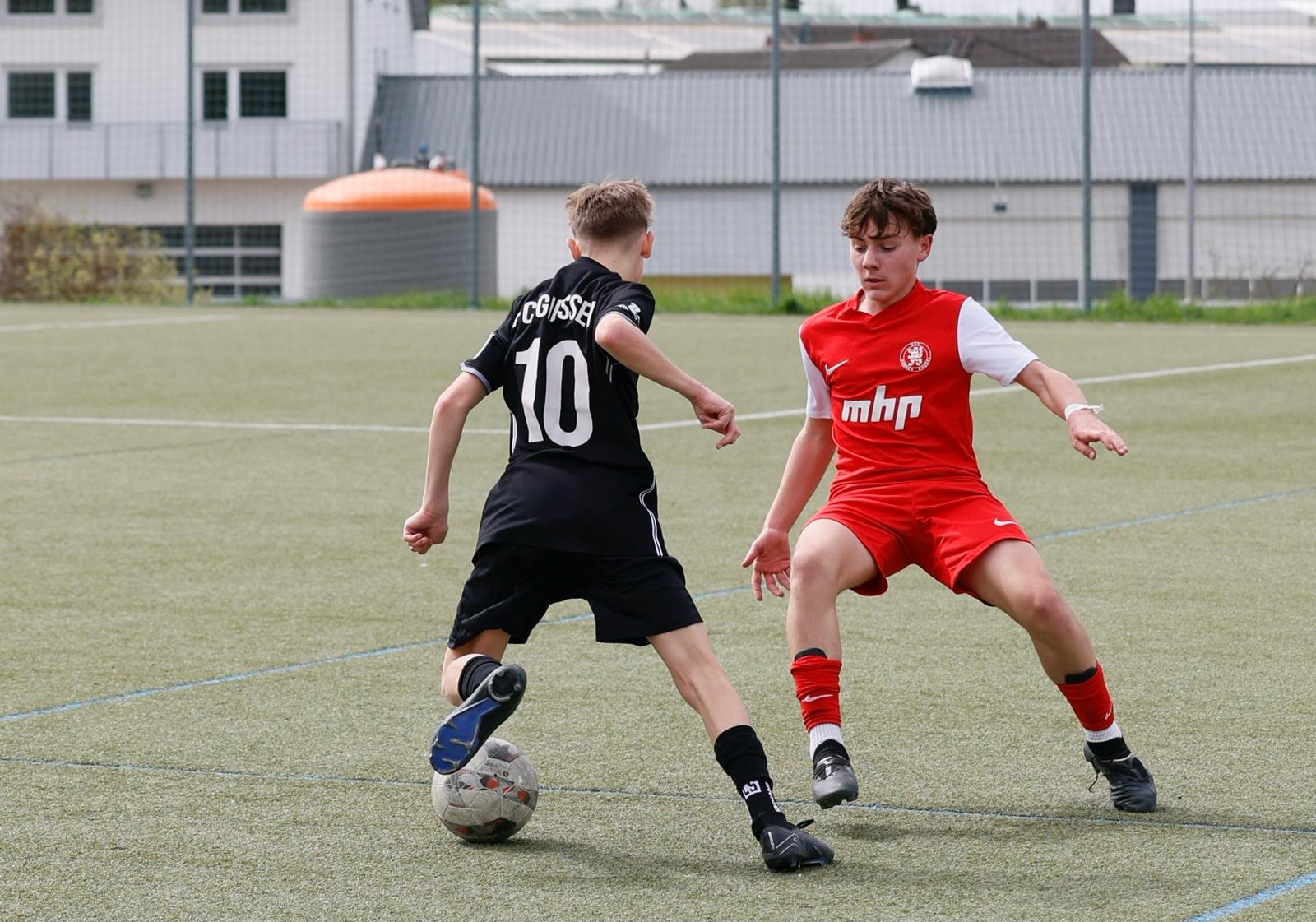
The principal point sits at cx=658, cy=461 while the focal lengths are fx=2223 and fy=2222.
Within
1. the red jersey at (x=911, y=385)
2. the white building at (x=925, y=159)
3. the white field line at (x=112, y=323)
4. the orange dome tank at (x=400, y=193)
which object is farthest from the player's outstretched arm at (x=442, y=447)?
the white building at (x=925, y=159)

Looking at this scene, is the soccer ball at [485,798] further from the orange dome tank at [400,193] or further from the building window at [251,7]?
the building window at [251,7]

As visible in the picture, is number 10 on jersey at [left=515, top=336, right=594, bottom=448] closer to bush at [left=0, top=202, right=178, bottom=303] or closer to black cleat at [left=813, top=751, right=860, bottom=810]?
black cleat at [left=813, top=751, right=860, bottom=810]

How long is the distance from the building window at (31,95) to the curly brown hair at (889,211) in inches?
1840

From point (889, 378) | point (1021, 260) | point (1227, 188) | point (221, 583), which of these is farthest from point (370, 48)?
point (889, 378)

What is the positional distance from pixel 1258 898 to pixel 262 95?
4651 centimetres

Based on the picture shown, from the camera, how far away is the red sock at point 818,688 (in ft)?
16.3

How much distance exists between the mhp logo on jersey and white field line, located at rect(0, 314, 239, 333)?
66.8 ft

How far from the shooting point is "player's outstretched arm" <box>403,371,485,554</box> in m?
4.77

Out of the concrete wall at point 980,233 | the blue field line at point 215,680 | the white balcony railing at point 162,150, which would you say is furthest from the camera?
the white balcony railing at point 162,150

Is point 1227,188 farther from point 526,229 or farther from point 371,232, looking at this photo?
point 371,232

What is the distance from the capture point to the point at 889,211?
514 cm

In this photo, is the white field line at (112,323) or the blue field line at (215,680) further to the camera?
the white field line at (112,323)

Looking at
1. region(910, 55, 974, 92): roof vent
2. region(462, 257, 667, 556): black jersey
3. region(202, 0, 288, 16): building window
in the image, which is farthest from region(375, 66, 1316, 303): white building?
region(462, 257, 667, 556): black jersey

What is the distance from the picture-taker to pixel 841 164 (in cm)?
4772
